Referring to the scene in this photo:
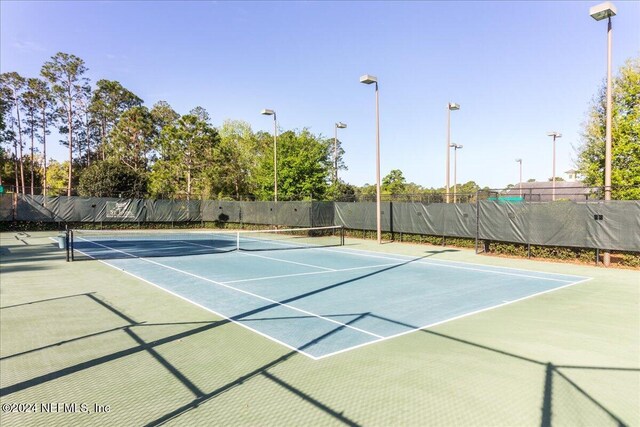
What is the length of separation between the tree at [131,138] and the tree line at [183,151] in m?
0.11

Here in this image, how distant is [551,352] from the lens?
5.36m

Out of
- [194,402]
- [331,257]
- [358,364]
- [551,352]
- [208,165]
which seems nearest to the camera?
[194,402]

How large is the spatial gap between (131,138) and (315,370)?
46737 mm

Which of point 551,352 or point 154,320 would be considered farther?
point 154,320

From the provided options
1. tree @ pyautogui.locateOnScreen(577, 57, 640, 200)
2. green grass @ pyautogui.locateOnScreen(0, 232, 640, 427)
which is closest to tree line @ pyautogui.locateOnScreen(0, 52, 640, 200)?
tree @ pyautogui.locateOnScreen(577, 57, 640, 200)

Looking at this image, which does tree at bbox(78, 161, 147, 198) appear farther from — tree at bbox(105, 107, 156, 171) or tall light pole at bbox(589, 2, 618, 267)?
tall light pole at bbox(589, 2, 618, 267)

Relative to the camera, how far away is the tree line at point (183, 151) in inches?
744

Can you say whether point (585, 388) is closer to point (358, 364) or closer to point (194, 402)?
point (358, 364)

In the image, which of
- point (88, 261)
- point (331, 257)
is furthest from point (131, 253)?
point (331, 257)

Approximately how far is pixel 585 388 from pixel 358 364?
2.50 m

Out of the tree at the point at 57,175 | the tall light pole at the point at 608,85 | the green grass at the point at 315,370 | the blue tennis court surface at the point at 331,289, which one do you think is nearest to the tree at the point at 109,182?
the blue tennis court surface at the point at 331,289

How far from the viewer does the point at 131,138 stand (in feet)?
147

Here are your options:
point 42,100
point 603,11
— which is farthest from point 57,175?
point 603,11

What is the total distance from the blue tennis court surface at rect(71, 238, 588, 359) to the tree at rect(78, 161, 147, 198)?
22222 mm
